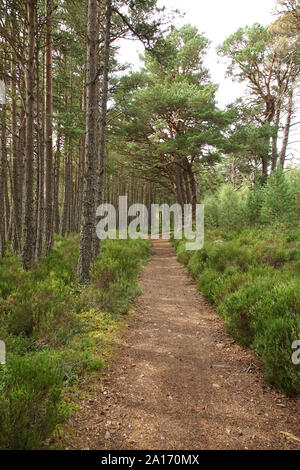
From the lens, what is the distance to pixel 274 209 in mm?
12898

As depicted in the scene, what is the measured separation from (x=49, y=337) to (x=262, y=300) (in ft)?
11.8

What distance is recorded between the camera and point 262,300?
4.41 m

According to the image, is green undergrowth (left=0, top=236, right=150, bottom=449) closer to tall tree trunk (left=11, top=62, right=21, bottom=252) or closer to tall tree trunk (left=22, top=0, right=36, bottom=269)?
tall tree trunk (left=22, top=0, right=36, bottom=269)

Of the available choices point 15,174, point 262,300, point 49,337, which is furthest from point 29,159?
point 262,300

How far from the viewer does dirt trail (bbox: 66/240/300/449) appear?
243 cm

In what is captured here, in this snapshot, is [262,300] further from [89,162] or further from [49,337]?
[89,162]

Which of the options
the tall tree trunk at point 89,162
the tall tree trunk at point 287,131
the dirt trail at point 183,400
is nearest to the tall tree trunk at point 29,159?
the tall tree trunk at point 89,162

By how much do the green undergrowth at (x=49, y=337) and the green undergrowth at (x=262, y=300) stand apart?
2.20 metres

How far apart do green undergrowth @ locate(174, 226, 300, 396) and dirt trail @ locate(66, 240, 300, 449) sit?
0.29m

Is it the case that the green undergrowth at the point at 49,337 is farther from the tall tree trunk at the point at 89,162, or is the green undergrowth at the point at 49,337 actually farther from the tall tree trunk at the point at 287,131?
the tall tree trunk at the point at 287,131

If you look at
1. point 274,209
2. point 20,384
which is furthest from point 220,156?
point 20,384

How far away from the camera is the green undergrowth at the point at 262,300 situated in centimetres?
324

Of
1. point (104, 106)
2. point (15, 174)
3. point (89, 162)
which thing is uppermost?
point (104, 106)

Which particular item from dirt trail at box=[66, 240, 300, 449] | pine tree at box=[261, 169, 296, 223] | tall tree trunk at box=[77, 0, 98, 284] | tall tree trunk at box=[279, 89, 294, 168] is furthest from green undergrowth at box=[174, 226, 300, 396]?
tall tree trunk at box=[279, 89, 294, 168]
